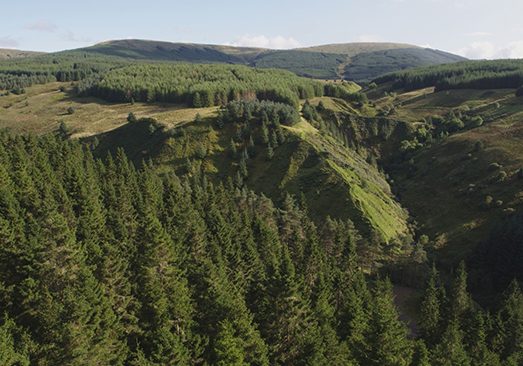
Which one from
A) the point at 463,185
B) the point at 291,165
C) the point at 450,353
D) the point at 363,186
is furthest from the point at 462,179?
the point at 450,353

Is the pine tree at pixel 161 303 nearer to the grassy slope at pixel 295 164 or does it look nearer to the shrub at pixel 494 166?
the grassy slope at pixel 295 164

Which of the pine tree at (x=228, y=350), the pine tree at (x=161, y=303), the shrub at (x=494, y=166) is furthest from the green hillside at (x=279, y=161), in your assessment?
the pine tree at (x=228, y=350)

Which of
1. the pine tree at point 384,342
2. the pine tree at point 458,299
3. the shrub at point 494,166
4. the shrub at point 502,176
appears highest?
the shrub at point 494,166

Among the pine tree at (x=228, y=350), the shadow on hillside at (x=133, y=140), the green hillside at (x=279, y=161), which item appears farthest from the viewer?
the shadow on hillside at (x=133, y=140)

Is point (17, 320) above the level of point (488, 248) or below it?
above

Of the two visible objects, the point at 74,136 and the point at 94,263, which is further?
the point at 74,136

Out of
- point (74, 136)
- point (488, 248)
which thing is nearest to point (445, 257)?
point (488, 248)

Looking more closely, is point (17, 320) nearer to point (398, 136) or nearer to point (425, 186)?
point (425, 186)

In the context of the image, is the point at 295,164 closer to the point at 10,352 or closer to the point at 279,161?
the point at 279,161

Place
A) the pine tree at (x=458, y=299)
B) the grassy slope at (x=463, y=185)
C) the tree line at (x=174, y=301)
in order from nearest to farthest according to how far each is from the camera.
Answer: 1. the tree line at (x=174, y=301)
2. the pine tree at (x=458, y=299)
3. the grassy slope at (x=463, y=185)

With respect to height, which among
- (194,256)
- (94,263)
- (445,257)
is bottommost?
→ (445,257)

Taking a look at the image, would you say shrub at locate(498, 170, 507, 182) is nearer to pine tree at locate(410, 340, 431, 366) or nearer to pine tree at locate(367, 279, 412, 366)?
pine tree at locate(410, 340, 431, 366)
